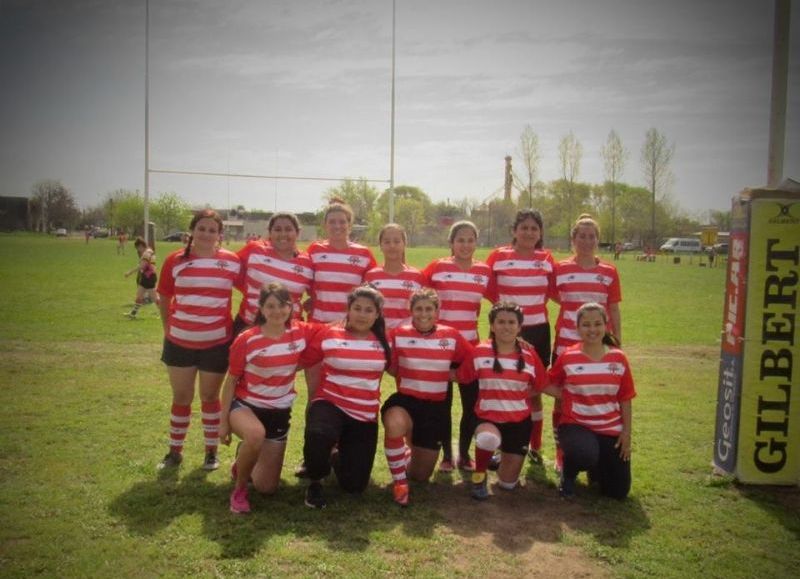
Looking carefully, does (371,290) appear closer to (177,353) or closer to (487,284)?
(487,284)

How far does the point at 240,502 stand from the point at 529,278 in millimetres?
2967

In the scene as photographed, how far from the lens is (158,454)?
5.18 m

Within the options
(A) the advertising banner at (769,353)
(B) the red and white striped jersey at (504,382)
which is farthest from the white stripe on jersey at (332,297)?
(A) the advertising banner at (769,353)

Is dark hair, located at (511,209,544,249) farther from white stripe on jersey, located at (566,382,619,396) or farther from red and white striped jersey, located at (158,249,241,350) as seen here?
red and white striped jersey, located at (158,249,241,350)

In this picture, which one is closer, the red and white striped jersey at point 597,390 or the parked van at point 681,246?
the red and white striped jersey at point 597,390

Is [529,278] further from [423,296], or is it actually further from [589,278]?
[423,296]

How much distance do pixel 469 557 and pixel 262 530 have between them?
4.43 ft

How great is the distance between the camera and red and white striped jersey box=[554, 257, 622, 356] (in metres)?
5.09

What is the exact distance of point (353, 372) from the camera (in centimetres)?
443

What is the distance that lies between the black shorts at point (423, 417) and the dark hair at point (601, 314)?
4.29 feet

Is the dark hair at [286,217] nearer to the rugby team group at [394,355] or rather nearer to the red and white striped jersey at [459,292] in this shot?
the rugby team group at [394,355]

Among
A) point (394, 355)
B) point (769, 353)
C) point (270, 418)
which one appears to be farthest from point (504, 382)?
point (769, 353)

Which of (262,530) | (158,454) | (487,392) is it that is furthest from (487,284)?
(158,454)

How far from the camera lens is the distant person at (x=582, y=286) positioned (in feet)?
16.7
